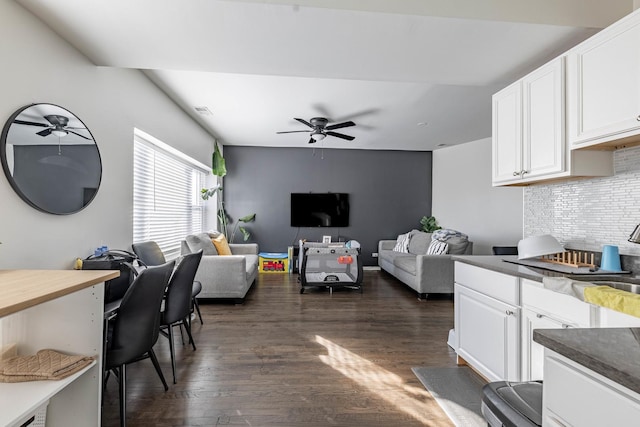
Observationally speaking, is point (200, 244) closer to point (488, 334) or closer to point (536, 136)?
point (488, 334)

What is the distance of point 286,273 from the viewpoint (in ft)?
18.1

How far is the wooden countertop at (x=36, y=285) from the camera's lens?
918 millimetres

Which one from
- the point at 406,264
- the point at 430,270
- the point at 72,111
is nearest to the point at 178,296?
the point at 72,111

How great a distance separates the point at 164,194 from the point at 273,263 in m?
2.50

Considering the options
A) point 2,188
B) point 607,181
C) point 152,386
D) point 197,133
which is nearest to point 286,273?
point 197,133

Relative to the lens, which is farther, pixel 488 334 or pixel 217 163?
pixel 217 163

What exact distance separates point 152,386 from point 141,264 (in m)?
1.00

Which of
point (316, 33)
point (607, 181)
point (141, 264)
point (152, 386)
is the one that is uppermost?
point (316, 33)

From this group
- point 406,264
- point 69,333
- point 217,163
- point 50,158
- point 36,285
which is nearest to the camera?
point 36,285

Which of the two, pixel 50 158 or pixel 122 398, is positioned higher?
pixel 50 158

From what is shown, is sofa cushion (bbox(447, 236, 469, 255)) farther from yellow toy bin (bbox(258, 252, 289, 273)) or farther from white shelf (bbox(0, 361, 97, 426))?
white shelf (bbox(0, 361, 97, 426))

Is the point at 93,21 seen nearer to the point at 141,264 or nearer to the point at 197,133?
the point at 141,264

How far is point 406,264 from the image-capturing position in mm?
4363

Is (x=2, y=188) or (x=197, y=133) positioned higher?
(x=197, y=133)
